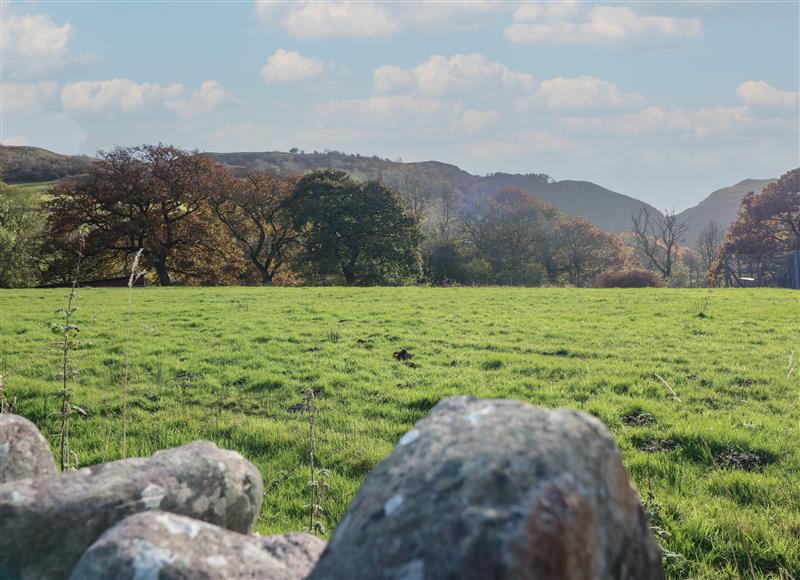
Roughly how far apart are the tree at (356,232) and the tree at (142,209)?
9205 mm

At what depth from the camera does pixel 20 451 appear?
312 cm

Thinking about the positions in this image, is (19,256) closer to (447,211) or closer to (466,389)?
(466,389)

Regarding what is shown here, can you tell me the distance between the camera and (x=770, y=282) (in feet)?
159

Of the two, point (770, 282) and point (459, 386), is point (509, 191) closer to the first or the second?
point (770, 282)

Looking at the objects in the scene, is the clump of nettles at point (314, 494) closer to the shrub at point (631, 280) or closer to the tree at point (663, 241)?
the shrub at point (631, 280)

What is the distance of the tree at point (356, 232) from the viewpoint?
191 feet

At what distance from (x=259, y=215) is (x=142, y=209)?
39.4 ft

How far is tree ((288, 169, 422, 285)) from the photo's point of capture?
58344 mm

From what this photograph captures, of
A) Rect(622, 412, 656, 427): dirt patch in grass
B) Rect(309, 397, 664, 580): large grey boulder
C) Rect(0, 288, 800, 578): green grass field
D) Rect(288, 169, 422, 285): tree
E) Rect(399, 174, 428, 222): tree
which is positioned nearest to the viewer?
Rect(309, 397, 664, 580): large grey boulder

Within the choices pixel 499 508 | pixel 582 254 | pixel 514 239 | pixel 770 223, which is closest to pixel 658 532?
pixel 499 508

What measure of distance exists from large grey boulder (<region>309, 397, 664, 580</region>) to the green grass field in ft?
11.9

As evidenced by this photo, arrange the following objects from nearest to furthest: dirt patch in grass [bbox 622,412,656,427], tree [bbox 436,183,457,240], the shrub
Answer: dirt patch in grass [bbox 622,412,656,427] → the shrub → tree [bbox 436,183,457,240]

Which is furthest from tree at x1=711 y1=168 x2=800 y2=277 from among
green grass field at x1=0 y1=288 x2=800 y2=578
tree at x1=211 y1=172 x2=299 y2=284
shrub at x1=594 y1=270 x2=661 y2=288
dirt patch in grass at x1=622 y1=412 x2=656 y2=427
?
dirt patch in grass at x1=622 y1=412 x2=656 y2=427

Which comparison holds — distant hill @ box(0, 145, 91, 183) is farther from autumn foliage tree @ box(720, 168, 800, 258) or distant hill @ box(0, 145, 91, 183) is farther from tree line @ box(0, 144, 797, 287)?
autumn foliage tree @ box(720, 168, 800, 258)
